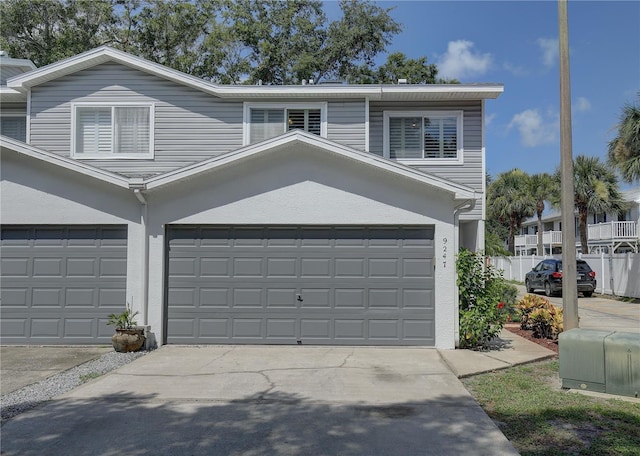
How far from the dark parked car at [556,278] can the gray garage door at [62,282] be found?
19137 millimetres

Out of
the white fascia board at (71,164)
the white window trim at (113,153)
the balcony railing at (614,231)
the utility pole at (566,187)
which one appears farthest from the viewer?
the balcony railing at (614,231)

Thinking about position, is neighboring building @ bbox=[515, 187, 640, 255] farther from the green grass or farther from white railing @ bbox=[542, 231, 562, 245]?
the green grass

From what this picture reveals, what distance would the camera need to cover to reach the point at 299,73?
24.3 metres

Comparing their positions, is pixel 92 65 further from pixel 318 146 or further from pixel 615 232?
pixel 615 232

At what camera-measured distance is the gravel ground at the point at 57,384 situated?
5773mm

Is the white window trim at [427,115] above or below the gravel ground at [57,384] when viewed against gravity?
above

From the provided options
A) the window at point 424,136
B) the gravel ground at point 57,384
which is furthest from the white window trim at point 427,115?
the gravel ground at point 57,384

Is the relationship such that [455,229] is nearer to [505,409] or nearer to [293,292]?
[293,292]

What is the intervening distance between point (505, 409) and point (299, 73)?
21.8m

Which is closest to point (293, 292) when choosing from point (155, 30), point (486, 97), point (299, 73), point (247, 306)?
point (247, 306)

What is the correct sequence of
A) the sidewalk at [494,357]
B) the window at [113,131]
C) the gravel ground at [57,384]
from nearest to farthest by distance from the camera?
the gravel ground at [57,384], the sidewalk at [494,357], the window at [113,131]

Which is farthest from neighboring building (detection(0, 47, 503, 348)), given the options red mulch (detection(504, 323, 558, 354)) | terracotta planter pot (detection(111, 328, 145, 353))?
red mulch (detection(504, 323, 558, 354))

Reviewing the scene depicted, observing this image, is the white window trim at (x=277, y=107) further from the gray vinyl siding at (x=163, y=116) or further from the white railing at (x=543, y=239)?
the white railing at (x=543, y=239)

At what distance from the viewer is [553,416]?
533 centimetres
